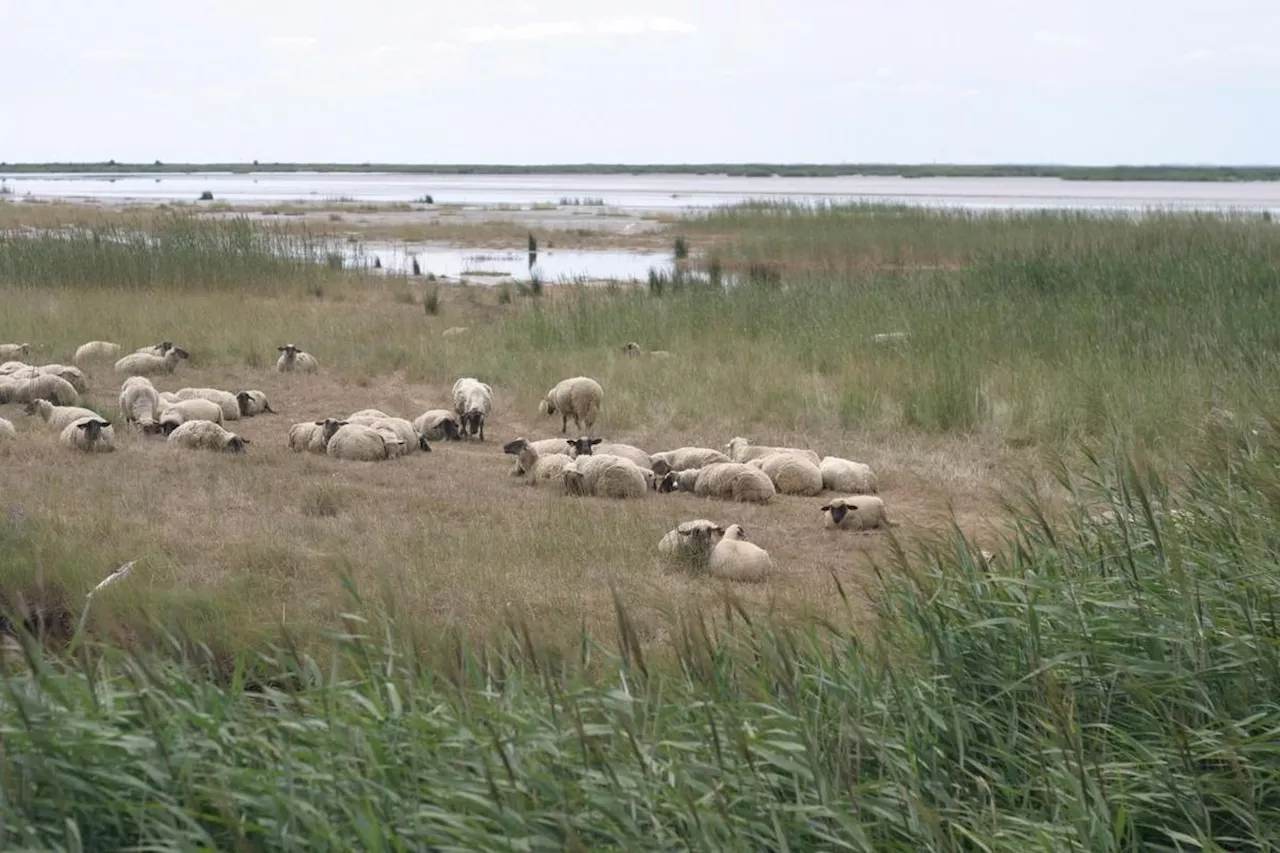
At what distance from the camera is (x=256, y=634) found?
Result: 6559 millimetres

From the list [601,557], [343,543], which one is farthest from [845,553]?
[343,543]

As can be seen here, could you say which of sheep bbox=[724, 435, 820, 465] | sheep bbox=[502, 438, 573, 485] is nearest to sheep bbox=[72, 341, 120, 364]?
sheep bbox=[502, 438, 573, 485]

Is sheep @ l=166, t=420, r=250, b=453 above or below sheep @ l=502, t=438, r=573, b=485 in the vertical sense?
above

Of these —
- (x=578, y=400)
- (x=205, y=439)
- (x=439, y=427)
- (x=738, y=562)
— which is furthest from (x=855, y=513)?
(x=205, y=439)

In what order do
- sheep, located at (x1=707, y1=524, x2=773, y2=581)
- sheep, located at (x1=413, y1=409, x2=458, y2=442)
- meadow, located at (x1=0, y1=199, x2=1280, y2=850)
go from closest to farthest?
meadow, located at (x1=0, y1=199, x2=1280, y2=850), sheep, located at (x1=707, y1=524, x2=773, y2=581), sheep, located at (x1=413, y1=409, x2=458, y2=442)

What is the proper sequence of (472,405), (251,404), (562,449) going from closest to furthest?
(562,449) → (472,405) → (251,404)

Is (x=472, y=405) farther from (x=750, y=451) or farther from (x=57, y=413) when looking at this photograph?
(x=57, y=413)

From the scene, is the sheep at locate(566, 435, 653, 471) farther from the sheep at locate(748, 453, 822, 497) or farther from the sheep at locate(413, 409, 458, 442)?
the sheep at locate(413, 409, 458, 442)

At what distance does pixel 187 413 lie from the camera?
12039 millimetres

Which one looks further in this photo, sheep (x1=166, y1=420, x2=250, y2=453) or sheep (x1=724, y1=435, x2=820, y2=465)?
sheep (x1=166, y1=420, x2=250, y2=453)

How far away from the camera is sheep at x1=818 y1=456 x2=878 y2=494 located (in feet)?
34.4

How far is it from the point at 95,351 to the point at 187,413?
171 inches

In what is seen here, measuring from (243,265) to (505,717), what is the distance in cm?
1922

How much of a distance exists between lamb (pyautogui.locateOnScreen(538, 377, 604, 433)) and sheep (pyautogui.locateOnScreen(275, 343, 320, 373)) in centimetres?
403
